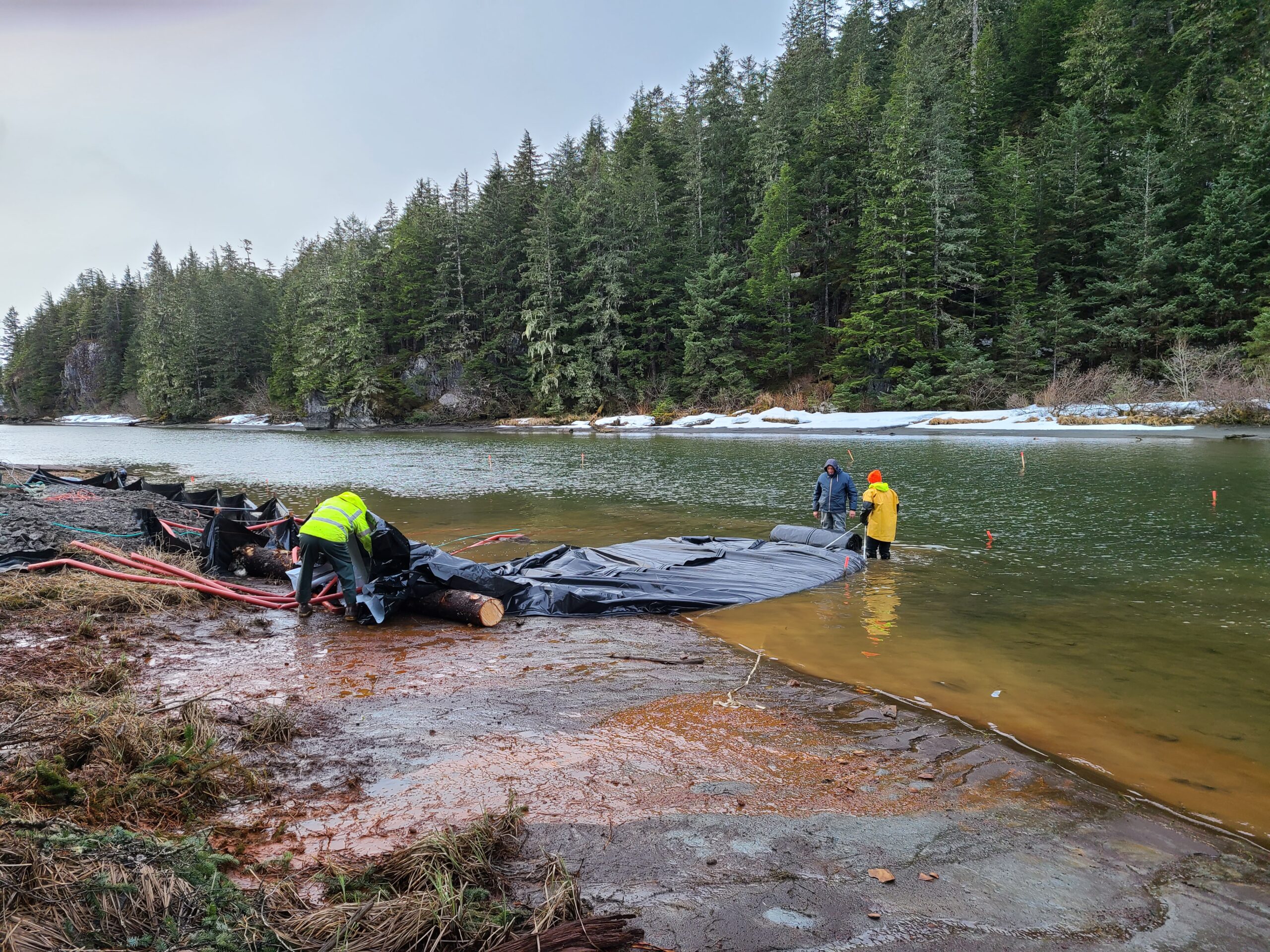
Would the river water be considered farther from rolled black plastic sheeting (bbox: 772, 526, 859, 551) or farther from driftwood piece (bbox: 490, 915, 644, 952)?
driftwood piece (bbox: 490, 915, 644, 952)

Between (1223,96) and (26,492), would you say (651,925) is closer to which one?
(26,492)

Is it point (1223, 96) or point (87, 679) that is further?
point (1223, 96)

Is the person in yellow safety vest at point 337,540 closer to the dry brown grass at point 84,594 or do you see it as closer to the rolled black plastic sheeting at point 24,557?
the dry brown grass at point 84,594

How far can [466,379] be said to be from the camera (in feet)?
184

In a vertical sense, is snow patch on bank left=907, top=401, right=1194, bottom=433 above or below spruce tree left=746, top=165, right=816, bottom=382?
below

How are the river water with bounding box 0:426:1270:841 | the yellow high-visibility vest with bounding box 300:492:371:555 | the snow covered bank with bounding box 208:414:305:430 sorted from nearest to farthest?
the river water with bounding box 0:426:1270:841 < the yellow high-visibility vest with bounding box 300:492:371:555 < the snow covered bank with bounding box 208:414:305:430

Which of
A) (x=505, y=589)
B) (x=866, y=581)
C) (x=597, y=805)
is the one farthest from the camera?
(x=866, y=581)

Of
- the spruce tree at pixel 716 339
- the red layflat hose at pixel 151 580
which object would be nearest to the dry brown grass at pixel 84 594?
the red layflat hose at pixel 151 580

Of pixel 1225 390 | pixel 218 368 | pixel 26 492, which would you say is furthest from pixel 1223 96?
pixel 218 368

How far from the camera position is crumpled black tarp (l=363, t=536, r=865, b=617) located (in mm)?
7496

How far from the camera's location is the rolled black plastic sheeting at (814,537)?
10.2m

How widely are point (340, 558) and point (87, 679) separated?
2601 millimetres

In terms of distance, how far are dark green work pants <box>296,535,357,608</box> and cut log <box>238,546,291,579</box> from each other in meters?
1.96

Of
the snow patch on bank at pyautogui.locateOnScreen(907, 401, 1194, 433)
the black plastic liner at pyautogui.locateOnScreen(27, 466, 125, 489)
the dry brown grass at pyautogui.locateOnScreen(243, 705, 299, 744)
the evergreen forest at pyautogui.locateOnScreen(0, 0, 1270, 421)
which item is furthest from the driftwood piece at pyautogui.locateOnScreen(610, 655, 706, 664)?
the evergreen forest at pyautogui.locateOnScreen(0, 0, 1270, 421)
